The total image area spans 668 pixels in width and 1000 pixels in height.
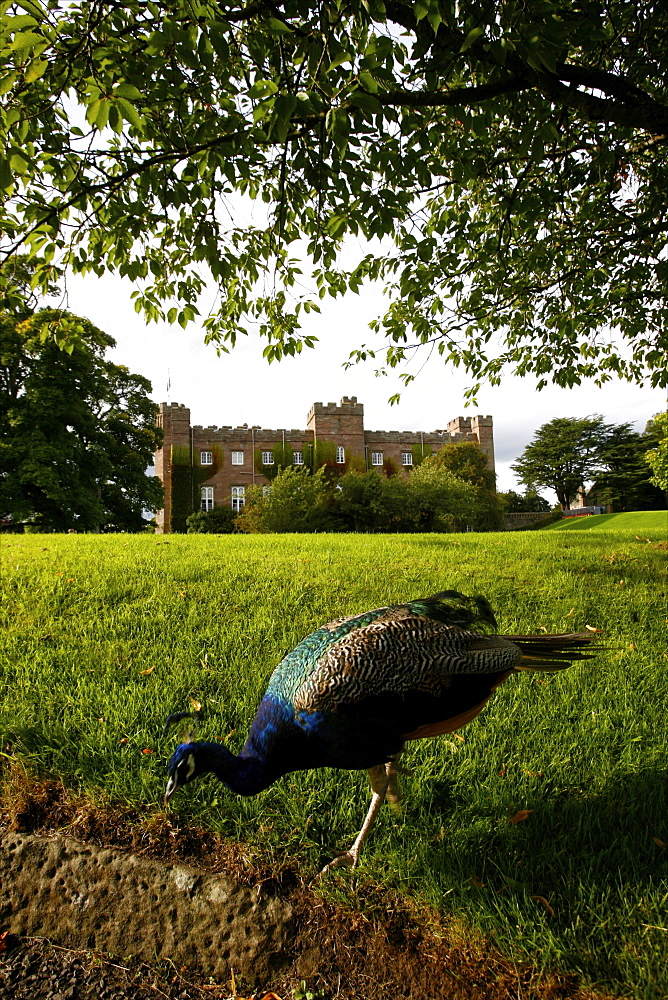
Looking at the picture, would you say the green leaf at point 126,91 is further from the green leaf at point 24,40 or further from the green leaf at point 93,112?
the green leaf at point 24,40

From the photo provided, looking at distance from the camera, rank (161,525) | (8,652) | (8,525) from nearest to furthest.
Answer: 1. (8,652)
2. (8,525)
3. (161,525)

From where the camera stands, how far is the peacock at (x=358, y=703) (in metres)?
2.13

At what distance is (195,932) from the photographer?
2.24m

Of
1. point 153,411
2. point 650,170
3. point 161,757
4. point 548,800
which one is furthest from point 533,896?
point 153,411

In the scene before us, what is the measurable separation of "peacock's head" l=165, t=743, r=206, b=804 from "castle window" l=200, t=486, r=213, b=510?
4435cm

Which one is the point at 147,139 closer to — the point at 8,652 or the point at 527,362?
the point at 8,652

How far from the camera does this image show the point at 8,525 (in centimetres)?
2339

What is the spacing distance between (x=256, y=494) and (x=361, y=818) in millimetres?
28955

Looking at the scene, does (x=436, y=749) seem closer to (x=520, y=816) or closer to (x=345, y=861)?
(x=520, y=816)

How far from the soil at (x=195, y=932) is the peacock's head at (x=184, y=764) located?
66cm

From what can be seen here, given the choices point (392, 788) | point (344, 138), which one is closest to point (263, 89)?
point (344, 138)

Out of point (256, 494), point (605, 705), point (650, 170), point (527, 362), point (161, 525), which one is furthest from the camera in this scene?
point (161, 525)

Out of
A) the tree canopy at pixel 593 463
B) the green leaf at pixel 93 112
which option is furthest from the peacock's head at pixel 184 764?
the tree canopy at pixel 593 463

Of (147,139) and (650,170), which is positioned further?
(650,170)
